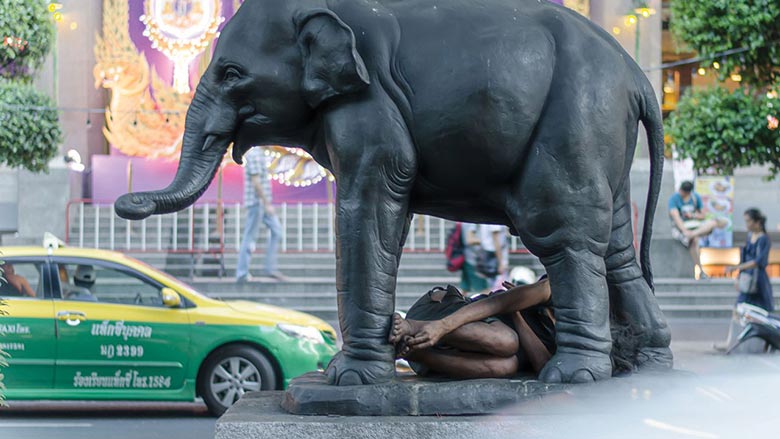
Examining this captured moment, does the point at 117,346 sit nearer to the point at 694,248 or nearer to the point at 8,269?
the point at 8,269

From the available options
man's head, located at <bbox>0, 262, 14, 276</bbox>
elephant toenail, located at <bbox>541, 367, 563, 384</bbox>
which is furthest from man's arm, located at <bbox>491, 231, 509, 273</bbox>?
elephant toenail, located at <bbox>541, 367, 563, 384</bbox>

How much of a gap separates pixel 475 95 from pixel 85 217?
53.3 feet

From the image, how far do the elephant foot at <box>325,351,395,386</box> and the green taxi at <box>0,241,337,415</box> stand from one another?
5.58 meters

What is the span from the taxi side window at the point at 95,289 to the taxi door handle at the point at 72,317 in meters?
0.17

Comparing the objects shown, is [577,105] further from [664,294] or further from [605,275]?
[664,294]

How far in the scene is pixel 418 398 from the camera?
358 cm

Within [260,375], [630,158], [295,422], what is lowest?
[260,375]

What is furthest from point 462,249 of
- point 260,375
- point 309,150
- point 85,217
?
point 85,217

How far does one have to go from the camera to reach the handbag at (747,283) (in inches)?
509

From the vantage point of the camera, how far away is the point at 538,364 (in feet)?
12.7

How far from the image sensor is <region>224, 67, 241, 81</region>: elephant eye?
376 cm

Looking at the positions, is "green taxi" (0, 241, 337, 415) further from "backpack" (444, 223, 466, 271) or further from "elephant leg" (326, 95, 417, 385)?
"elephant leg" (326, 95, 417, 385)

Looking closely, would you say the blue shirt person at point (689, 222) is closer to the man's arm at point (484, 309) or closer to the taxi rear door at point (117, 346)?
the taxi rear door at point (117, 346)

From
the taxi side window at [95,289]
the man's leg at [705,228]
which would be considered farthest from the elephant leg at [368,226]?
the man's leg at [705,228]
